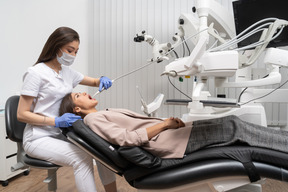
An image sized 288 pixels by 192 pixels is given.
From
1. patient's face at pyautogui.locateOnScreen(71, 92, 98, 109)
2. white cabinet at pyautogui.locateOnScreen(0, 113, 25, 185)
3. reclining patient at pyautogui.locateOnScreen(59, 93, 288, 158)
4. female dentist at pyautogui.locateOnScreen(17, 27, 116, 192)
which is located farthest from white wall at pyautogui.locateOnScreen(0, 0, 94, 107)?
reclining patient at pyautogui.locateOnScreen(59, 93, 288, 158)

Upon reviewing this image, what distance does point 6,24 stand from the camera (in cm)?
255

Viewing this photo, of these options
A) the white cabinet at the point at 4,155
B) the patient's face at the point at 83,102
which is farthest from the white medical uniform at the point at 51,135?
the white cabinet at the point at 4,155

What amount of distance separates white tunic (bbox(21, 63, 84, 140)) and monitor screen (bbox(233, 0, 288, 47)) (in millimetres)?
1207

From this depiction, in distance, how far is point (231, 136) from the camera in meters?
1.03

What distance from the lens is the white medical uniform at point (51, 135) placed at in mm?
1192

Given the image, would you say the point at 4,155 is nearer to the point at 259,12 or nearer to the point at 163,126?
the point at 163,126

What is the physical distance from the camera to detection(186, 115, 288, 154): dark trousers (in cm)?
98

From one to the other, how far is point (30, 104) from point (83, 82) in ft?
1.60

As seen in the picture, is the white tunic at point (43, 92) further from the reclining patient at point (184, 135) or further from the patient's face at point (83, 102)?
the reclining patient at point (184, 135)

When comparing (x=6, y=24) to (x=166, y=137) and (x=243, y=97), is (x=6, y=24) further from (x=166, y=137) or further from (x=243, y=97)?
(x=243, y=97)

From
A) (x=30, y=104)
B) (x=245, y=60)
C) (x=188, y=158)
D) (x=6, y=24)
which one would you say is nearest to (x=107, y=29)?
(x=6, y=24)

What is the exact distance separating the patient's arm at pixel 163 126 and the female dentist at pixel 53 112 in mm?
393

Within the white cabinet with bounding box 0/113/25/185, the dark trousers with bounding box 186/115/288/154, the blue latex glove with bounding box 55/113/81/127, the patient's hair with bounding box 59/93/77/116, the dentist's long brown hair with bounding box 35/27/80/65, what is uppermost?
the dentist's long brown hair with bounding box 35/27/80/65

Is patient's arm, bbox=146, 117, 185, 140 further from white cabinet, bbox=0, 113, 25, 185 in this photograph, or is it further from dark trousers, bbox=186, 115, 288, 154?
white cabinet, bbox=0, 113, 25, 185
